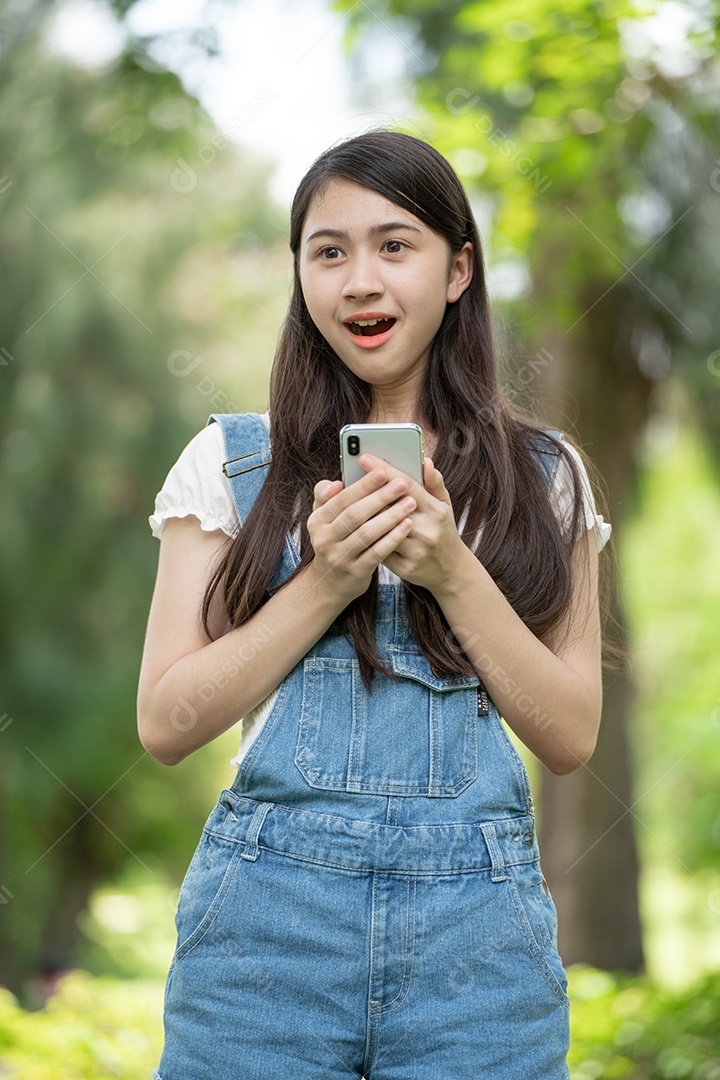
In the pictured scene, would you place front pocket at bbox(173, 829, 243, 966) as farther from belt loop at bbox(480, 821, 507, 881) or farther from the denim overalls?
belt loop at bbox(480, 821, 507, 881)

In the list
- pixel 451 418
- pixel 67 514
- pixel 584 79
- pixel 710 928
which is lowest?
pixel 710 928

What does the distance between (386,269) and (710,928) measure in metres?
18.5

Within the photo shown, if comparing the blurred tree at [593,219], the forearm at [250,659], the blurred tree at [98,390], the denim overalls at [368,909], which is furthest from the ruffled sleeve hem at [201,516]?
the blurred tree at [98,390]

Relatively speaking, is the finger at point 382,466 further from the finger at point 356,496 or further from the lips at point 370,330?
the lips at point 370,330

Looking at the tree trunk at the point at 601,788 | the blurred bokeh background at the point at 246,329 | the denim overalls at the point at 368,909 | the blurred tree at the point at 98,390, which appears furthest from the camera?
the blurred tree at the point at 98,390

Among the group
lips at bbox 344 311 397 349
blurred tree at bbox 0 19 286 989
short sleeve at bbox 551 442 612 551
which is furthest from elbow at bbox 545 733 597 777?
blurred tree at bbox 0 19 286 989

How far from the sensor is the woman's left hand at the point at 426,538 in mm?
1501

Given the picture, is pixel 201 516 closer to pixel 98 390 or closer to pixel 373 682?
pixel 373 682

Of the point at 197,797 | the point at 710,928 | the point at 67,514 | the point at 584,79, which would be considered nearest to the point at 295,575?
the point at 584,79

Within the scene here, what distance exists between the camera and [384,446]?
152 cm

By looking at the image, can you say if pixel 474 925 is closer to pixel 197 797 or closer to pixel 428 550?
pixel 428 550

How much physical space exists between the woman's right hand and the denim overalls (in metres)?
0.16

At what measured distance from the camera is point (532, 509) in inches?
67.8

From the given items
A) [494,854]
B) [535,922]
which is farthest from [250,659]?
[535,922]
